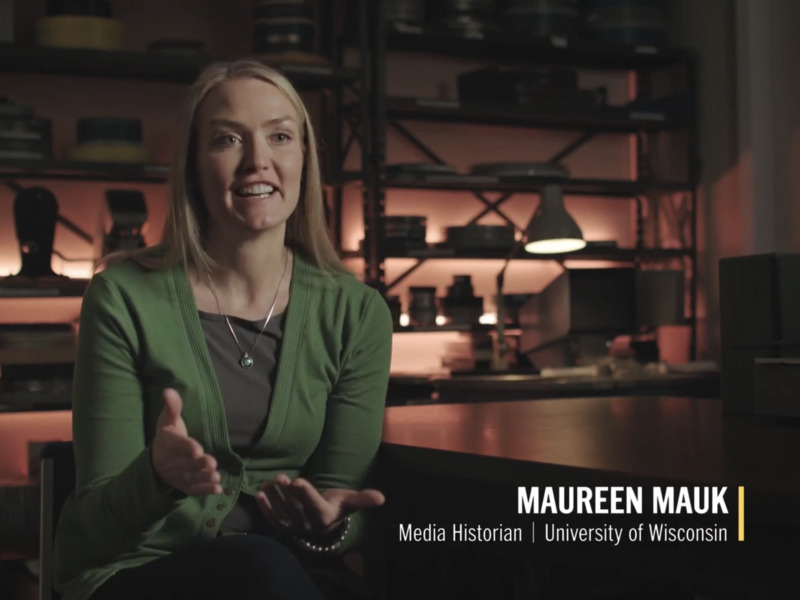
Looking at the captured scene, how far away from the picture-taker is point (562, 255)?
491cm

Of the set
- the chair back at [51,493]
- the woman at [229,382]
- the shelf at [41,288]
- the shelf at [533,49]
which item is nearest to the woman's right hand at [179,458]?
the woman at [229,382]

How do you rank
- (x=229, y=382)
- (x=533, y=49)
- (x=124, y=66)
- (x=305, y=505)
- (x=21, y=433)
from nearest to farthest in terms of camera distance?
(x=305, y=505), (x=229, y=382), (x=124, y=66), (x=21, y=433), (x=533, y=49)

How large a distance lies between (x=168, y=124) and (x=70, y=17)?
2.03ft

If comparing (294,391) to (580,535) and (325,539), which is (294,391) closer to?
(325,539)

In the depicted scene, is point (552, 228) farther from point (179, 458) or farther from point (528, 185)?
point (179, 458)

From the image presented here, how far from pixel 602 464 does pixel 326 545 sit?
15.3 inches

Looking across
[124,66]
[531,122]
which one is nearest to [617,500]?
[124,66]

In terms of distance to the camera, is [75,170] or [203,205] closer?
[203,205]

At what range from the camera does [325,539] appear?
137 centimetres

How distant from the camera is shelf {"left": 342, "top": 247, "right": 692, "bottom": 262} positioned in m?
4.47

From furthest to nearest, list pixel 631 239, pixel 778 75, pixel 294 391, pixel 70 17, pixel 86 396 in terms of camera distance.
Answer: pixel 631 239
pixel 778 75
pixel 70 17
pixel 294 391
pixel 86 396

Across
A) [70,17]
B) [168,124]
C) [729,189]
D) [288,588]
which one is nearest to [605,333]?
[729,189]

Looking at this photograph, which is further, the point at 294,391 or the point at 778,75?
the point at 778,75

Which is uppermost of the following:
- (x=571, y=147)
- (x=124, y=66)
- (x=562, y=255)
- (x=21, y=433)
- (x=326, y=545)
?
(x=124, y=66)
